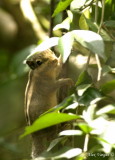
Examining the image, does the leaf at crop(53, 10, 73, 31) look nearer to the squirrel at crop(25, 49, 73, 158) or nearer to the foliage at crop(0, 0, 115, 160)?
the foliage at crop(0, 0, 115, 160)

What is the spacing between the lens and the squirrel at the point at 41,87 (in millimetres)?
1507

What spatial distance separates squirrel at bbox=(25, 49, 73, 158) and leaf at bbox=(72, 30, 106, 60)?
0.32 m

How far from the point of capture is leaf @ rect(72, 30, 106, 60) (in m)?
1.12

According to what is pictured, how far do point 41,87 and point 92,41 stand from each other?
0.48 m

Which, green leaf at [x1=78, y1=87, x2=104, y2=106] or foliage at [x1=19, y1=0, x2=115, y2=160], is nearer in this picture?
foliage at [x1=19, y1=0, x2=115, y2=160]

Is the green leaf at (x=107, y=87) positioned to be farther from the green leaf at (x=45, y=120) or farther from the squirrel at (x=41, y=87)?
the squirrel at (x=41, y=87)

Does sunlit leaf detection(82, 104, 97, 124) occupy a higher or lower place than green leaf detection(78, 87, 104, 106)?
higher

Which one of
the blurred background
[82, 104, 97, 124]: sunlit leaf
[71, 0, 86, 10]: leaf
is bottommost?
the blurred background

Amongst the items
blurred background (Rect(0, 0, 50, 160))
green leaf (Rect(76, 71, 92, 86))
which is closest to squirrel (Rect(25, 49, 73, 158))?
green leaf (Rect(76, 71, 92, 86))

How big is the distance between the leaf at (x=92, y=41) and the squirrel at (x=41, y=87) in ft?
1.06

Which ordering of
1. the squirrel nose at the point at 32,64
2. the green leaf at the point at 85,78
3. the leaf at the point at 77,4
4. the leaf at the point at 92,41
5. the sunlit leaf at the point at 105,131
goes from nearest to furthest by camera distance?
1. the sunlit leaf at the point at 105,131
2. the leaf at the point at 92,41
3. the green leaf at the point at 85,78
4. the leaf at the point at 77,4
5. the squirrel nose at the point at 32,64

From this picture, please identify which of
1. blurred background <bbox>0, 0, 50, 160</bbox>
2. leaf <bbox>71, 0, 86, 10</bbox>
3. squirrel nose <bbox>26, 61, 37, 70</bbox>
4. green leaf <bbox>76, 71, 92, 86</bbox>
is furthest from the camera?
blurred background <bbox>0, 0, 50, 160</bbox>

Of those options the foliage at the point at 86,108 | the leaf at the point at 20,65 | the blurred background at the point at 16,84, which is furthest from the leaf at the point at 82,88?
the leaf at the point at 20,65

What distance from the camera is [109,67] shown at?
117 centimetres
